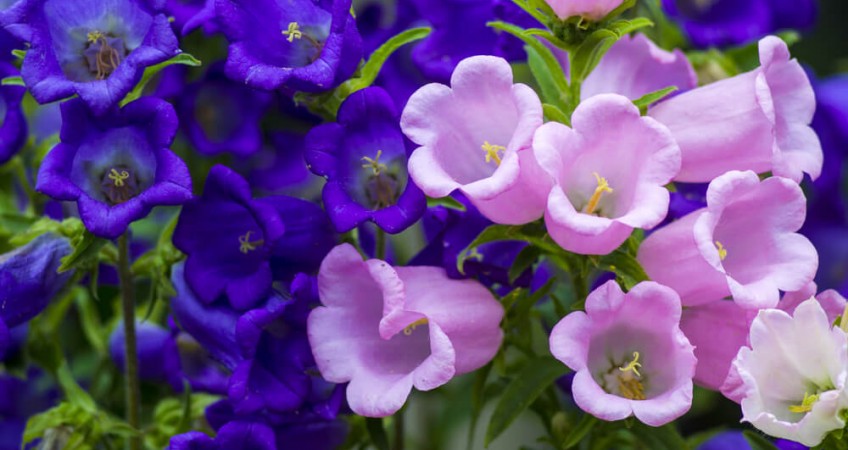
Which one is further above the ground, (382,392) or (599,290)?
(599,290)

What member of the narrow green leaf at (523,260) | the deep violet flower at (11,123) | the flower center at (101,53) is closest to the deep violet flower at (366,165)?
the narrow green leaf at (523,260)

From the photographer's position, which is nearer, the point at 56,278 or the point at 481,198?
the point at 481,198

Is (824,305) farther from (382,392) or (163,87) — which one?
(163,87)

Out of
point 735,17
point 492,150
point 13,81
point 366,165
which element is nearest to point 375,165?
point 366,165

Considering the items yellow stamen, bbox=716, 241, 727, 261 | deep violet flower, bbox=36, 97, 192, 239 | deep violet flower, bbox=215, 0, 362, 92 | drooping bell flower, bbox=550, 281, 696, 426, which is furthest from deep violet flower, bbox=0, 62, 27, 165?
yellow stamen, bbox=716, 241, 727, 261

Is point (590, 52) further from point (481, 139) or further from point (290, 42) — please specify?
point (290, 42)

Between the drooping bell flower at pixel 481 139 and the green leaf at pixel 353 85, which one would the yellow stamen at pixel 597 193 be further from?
the green leaf at pixel 353 85

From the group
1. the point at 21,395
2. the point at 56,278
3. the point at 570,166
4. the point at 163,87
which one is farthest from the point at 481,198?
the point at 21,395
